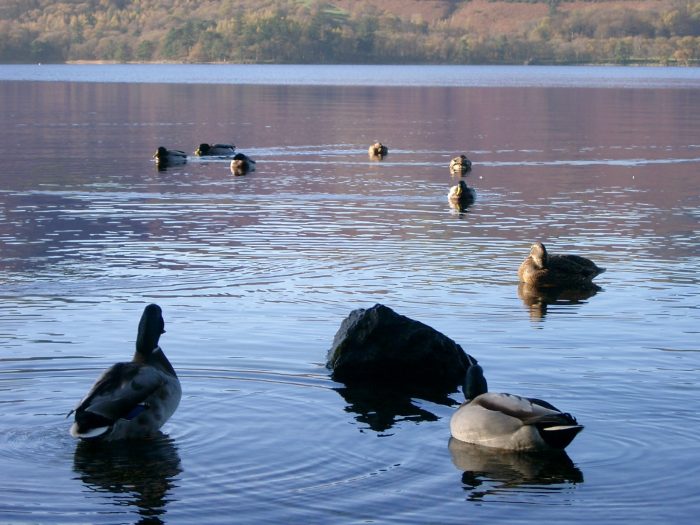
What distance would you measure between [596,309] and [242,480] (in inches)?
392

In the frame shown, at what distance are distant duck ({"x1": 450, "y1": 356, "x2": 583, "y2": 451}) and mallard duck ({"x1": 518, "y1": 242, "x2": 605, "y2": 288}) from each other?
369 inches

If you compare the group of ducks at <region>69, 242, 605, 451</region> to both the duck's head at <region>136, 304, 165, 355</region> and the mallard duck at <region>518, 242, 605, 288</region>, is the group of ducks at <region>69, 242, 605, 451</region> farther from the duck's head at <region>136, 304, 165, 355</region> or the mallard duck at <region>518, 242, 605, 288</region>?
the mallard duck at <region>518, 242, 605, 288</region>

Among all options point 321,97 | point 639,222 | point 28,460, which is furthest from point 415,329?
point 321,97

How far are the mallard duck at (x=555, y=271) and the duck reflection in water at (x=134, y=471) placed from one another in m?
10.6

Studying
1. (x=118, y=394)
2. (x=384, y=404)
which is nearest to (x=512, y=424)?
(x=384, y=404)

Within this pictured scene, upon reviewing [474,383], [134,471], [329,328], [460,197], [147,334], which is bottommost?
[134,471]

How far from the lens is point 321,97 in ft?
371

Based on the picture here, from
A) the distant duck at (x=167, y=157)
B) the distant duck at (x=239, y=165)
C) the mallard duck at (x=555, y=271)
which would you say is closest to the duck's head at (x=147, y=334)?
the mallard duck at (x=555, y=271)

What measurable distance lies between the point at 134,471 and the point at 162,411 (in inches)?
33.8

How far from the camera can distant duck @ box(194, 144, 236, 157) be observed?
169ft

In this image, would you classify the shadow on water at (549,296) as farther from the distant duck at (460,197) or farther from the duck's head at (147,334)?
the distant duck at (460,197)

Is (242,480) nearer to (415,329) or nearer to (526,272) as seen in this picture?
(415,329)

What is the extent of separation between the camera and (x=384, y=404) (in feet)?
49.9

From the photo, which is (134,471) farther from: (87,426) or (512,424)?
(512,424)
